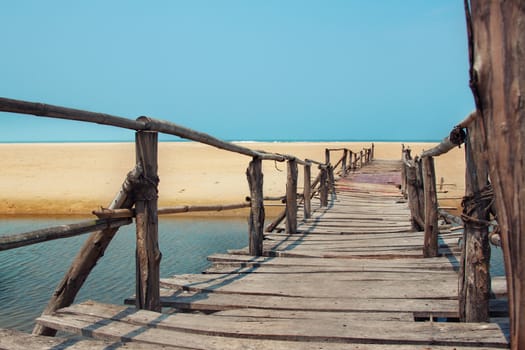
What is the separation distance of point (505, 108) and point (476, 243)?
1304 mm

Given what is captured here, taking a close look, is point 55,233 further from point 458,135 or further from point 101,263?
point 101,263

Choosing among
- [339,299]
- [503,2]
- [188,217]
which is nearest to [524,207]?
[503,2]

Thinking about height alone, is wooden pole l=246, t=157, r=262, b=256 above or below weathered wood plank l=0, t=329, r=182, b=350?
above

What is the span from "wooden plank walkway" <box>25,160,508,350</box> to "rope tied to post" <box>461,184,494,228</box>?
57 centimetres

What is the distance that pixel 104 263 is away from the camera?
9.00m

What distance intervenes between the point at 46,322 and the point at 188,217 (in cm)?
1204

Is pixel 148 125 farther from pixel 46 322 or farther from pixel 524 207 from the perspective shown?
pixel 524 207

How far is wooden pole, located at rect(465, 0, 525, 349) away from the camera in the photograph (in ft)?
5.37

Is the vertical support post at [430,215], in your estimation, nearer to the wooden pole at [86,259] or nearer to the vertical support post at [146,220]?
the vertical support post at [146,220]

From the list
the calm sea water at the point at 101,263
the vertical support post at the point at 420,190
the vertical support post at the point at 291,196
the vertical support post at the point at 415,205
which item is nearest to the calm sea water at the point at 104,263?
the calm sea water at the point at 101,263

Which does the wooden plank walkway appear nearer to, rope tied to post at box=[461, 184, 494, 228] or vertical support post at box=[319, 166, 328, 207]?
rope tied to post at box=[461, 184, 494, 228]

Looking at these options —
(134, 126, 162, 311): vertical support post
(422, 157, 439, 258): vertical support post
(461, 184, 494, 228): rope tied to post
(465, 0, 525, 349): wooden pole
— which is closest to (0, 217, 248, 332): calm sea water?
(134, 126, 162, 311): vertical support post

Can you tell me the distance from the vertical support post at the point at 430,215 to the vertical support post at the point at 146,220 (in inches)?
116

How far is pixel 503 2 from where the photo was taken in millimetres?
1615
